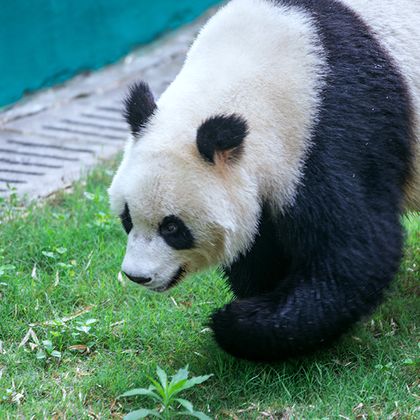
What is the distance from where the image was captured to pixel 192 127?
3.71 metres

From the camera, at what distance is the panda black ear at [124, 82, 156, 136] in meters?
3.83

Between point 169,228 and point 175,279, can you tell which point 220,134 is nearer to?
point 169,228

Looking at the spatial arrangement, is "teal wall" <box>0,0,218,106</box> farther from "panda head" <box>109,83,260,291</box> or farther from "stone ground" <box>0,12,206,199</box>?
"panda head" <box>109,83,260,291</box>

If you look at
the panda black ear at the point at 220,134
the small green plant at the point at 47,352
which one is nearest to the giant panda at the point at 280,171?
→ the panda black ear at the point at 220,134

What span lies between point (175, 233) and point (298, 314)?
1.96ft

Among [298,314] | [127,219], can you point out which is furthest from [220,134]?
[298,314]

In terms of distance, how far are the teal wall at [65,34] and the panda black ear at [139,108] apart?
360cm

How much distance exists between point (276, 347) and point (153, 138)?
99 cm

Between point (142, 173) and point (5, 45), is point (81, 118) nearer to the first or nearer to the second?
point (5, 45)

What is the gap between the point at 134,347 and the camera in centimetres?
428

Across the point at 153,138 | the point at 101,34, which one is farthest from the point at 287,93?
the point at 101,34

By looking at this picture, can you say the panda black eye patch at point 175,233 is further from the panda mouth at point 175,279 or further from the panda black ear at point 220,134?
the panda black ear at point 220,134

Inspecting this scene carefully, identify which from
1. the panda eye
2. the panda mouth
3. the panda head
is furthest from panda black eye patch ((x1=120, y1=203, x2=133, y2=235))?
the panda mouth

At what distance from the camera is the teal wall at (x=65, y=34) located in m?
7.28
